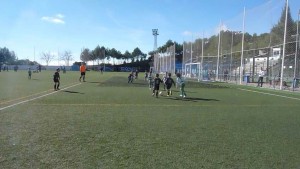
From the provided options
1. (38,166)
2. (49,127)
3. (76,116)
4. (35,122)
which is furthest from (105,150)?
(76,116)

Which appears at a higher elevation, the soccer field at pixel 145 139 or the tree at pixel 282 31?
the tree at pixel 282 31

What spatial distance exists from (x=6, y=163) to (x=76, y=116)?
18.9 ft

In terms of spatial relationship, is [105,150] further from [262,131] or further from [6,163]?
[262,131]

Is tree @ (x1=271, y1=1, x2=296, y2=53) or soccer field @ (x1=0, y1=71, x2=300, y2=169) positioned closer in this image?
soccer field @ (x1=0, y1=71, x2=300, y2=169)

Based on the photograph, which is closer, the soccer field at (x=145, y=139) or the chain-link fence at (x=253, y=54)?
the soccer field at (x=145, y=139)

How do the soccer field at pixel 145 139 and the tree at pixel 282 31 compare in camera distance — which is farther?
the tree at pixel 282 31

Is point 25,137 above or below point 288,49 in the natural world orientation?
below

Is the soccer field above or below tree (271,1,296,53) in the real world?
below

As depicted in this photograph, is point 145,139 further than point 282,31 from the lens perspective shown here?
No

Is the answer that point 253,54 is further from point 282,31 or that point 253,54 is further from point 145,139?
point 145,139

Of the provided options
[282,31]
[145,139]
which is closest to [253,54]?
[282,31]

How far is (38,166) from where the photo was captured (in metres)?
5.83

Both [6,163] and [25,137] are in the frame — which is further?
[25,137]

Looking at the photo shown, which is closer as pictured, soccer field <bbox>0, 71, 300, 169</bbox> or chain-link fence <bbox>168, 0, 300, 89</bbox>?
soccer field <bbox>0, 71, 300, 169</bbox>
